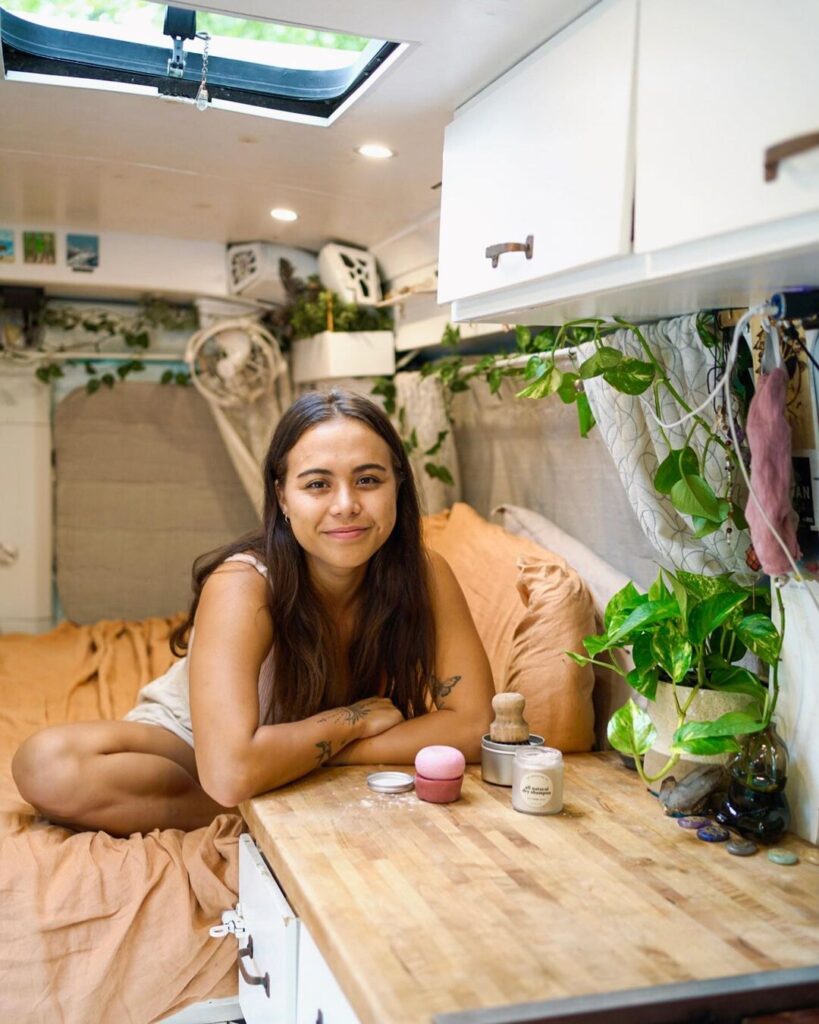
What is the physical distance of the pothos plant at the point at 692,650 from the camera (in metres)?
1.47

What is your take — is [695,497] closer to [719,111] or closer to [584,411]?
[584,411]

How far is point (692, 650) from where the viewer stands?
5.02 ft

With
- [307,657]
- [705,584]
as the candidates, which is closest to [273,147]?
[307,657]

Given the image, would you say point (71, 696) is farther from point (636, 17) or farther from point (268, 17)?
point (636, 17)

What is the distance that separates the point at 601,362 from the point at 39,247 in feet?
7.97

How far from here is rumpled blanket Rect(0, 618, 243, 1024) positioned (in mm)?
1648

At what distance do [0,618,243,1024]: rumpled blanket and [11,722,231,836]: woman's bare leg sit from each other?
50 mm

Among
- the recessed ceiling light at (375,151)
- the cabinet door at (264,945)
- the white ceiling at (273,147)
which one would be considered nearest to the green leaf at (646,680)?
the cabinet door at (264,945)

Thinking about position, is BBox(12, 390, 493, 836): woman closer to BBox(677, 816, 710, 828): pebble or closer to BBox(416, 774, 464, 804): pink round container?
BBox(416, 774, 464, 804): pink round container

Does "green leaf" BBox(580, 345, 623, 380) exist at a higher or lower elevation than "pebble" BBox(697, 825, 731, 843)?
higher

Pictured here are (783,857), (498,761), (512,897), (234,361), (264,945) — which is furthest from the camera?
(234,361)

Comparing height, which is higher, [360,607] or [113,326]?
[113,326]

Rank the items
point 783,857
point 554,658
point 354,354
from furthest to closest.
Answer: point 354,354, point 554,658, point 783,857

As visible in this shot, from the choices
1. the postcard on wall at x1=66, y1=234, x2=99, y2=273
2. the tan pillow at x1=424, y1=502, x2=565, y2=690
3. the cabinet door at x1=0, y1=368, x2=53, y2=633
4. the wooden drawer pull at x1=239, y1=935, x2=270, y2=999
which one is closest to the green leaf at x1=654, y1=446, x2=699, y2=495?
the tan pillow at x1=424, y1=502, x2=565, y2=690
